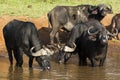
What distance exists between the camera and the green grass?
68.9 feet

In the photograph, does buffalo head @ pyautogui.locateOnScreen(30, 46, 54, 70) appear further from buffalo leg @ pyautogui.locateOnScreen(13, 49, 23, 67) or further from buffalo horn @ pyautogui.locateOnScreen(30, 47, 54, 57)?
buffalo leg @ pyautogui.locateOnScreen(13, 49, 23, 67)

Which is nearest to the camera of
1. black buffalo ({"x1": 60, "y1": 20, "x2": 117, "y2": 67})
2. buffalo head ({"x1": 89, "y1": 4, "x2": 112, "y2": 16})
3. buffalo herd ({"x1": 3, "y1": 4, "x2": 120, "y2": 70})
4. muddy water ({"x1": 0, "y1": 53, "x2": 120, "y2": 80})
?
muddy water ({"x1": 0, "y1": 53, "x2": 120, "y2": 80})

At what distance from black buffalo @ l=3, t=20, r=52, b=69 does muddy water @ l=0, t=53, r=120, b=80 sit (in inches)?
11.8

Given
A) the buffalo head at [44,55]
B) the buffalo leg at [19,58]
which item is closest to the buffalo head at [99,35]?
the buffalo head at [44,55]

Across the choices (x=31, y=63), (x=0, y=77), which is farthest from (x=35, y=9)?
(x=0, y=77)

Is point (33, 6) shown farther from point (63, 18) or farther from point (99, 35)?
point (99, 35)

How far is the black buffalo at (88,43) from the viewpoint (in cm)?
1525

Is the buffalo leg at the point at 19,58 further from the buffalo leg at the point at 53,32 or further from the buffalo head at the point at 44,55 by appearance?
the buffalo leg at the point at 53,32

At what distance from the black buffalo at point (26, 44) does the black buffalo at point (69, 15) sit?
10.5 feet

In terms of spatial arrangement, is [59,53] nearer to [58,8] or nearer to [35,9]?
[58,8]

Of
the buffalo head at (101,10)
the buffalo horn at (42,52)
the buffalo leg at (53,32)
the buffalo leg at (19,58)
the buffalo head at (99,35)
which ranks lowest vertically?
the buffalo leg at (53,32)

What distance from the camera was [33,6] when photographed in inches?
883

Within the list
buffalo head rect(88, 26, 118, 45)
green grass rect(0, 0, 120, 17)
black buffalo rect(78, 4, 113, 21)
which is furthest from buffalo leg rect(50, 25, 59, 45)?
buffalo head rect(88, 26, 118, 45)

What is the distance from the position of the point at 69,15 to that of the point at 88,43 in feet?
12.4
